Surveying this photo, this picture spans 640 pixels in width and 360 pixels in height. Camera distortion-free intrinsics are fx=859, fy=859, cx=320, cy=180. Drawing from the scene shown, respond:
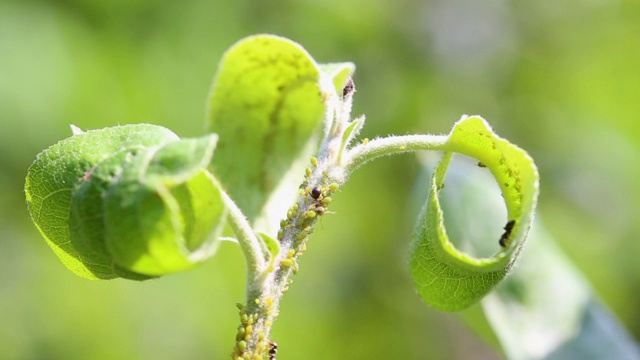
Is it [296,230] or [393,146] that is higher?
[393,146]

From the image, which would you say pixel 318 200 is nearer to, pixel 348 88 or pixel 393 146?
pixel 393 146

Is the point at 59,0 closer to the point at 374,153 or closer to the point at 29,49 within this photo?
the point at 29,49

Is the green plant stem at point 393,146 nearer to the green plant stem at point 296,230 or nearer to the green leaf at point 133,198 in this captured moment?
the green plant stem at point 296,230

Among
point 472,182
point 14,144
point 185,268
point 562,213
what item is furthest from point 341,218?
point 185,268

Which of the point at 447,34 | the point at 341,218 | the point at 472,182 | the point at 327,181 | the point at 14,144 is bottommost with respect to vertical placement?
the point at 327,181

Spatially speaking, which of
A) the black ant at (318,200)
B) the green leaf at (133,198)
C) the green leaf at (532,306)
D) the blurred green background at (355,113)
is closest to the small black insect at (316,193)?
the black ant at (318,200)

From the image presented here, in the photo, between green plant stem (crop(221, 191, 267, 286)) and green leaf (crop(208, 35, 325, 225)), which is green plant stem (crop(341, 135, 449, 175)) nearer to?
green leaf (crop(208, 35, 325, 225))

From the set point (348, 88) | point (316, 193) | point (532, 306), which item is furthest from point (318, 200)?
point (532, 306)
